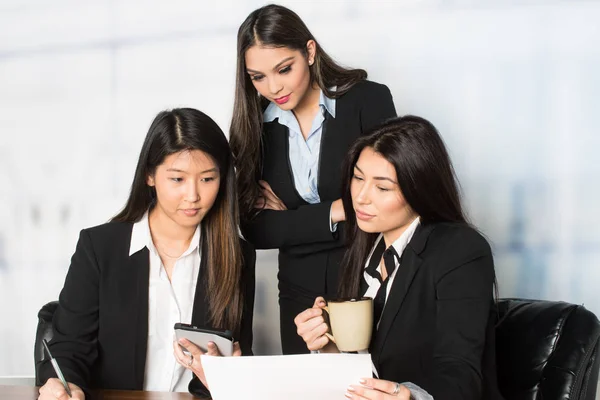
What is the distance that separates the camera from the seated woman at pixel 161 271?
6.74 ft

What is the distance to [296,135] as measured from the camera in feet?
8.14

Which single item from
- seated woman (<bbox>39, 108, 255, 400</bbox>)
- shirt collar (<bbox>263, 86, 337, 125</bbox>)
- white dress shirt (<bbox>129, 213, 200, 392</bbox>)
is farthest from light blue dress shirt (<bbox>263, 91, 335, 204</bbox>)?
white dress shirt (<bbox>129, 213, 200, 392</bbox>)

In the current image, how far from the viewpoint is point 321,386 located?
142cm

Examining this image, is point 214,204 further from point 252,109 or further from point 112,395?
point 112,395

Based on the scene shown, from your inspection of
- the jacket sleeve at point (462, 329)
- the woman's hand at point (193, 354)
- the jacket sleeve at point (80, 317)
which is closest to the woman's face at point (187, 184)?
the jacket sleeve at point (80, 317)

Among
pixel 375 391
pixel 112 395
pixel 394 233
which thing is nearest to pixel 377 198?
pixel 394 233

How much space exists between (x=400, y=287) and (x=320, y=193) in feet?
2.13

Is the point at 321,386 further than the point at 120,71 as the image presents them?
No

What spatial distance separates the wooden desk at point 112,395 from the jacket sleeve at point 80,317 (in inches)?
6.9

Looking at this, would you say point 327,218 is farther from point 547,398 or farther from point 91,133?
point 91,133

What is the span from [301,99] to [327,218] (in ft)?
1.32

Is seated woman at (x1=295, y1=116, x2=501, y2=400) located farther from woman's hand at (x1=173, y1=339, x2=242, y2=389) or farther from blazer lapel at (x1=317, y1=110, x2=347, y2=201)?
blazer lapel at (x1=317, y1=110, x2=347, y2=201)

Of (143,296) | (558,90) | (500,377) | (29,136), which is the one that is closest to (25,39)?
(29,136)

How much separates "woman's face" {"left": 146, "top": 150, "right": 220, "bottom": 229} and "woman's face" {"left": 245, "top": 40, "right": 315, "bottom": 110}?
0.33m
